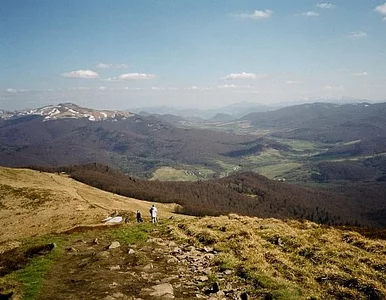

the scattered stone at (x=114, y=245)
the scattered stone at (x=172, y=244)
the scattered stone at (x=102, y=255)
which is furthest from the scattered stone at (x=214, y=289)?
the scattered stone at (x=114, y=245)

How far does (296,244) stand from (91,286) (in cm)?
1627

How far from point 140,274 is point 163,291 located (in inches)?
150

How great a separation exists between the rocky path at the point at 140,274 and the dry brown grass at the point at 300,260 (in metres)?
1.64

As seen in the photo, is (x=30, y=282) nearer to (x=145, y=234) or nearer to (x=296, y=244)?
(x=145, y=234)

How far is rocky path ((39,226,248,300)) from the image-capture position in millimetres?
20453

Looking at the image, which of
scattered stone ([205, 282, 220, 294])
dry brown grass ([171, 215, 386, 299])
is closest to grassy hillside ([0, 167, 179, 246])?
dry brown grass ([171, 215, 386, 299])

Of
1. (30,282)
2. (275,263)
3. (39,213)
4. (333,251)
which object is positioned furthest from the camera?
(39,213)

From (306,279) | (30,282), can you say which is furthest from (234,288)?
(30,282)

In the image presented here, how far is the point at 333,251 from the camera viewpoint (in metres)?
26.6

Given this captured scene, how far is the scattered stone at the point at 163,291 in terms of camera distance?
2023cm

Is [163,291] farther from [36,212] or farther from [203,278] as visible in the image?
[36,212]

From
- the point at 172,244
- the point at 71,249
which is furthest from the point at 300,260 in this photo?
the point at 71,249

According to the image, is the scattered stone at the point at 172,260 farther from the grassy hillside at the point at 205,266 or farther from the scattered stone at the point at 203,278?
the scattered stone at the point at 203,278

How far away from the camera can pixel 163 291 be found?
20781 millimetres
